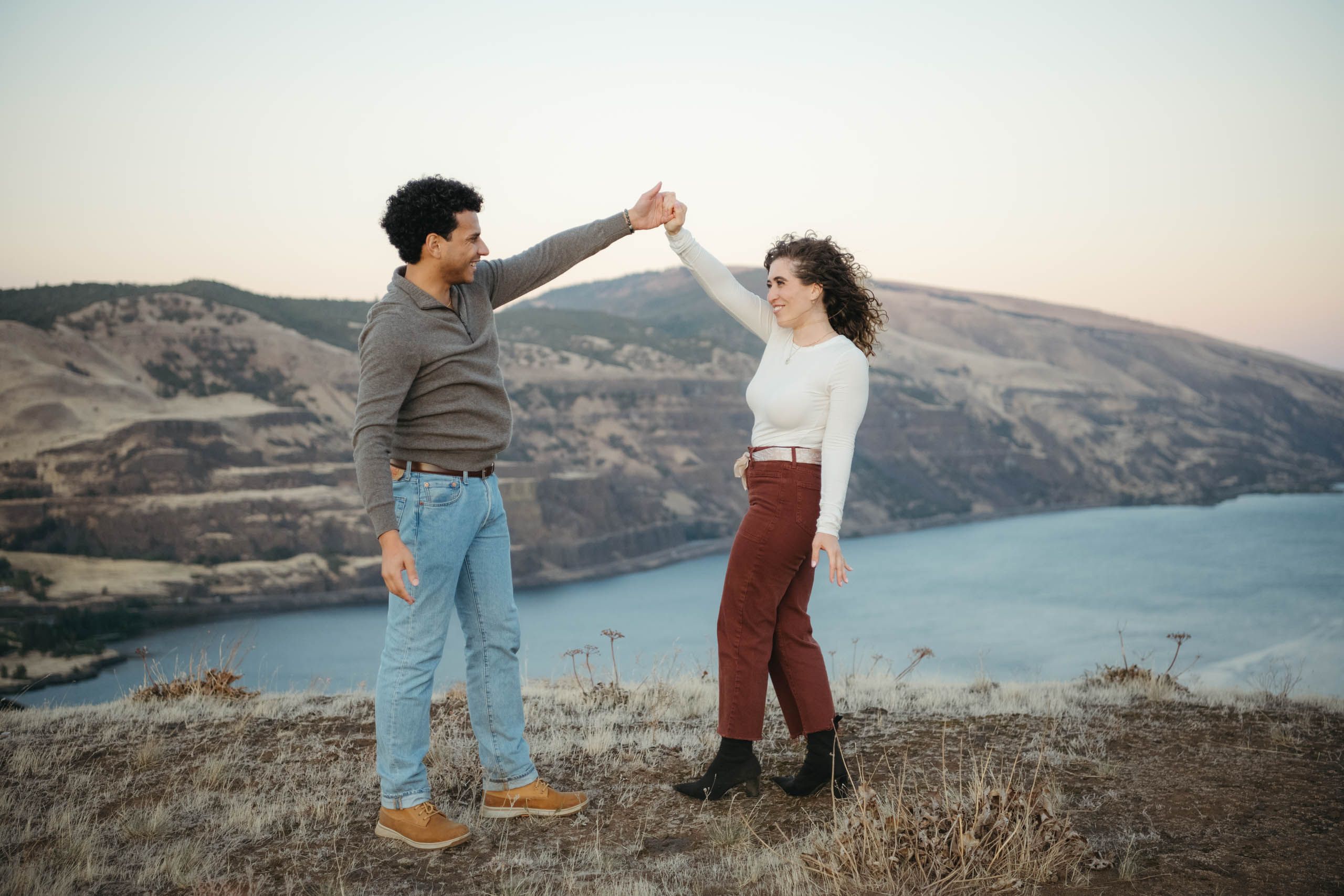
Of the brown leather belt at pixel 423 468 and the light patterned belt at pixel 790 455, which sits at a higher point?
the light patterned belt at pixel 790 455

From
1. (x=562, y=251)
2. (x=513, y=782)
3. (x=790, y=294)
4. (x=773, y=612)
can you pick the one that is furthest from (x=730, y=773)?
(x=562, y=251)

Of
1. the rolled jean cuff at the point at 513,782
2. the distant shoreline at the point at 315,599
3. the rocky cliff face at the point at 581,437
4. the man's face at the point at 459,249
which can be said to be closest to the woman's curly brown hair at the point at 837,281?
the man's face at the point at 459,249

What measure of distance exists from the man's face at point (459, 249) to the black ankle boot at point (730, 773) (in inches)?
63.7

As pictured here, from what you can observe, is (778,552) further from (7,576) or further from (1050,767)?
(7,576)

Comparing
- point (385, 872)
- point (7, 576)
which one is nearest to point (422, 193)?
point (385, 872)

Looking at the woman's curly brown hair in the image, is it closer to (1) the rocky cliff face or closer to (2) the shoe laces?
(2) the shoe laces

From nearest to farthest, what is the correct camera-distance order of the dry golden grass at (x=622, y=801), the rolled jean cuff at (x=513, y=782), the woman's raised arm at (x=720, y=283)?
Answer: the dry golden grass at (x=622, y=801), the rolled jean cuff at (x=513, y=782), the woman's raised arm at (x=720, y=283)

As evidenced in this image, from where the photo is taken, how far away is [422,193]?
2.45 metres

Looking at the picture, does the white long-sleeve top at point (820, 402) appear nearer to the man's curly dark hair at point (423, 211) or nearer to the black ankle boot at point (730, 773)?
the black ankle boot at point (730, 773)

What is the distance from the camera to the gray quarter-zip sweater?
233 centimetres

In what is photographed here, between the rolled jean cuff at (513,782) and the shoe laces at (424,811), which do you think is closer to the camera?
the shoe laces at (424,811)

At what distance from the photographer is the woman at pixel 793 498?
2.63m

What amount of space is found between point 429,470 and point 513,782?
1030mm

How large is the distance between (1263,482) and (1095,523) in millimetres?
32560
